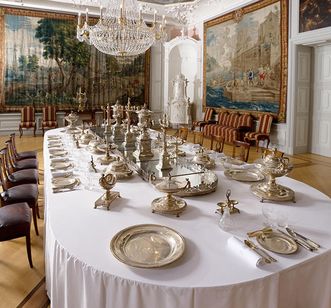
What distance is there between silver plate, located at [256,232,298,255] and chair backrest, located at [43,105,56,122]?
35.5 feet

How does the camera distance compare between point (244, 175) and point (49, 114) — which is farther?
point (49, 114)

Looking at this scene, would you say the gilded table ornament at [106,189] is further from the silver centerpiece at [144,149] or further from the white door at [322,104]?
the white door at [322,104]

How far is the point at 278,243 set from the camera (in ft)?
5.78

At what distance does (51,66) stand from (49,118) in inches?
80.6

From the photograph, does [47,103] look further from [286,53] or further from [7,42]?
[286,53]

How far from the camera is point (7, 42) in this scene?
10.9 metres

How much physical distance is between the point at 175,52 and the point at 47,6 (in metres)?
5.35

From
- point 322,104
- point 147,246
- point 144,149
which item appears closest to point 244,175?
point 144,149

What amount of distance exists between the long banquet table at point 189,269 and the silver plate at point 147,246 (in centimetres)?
4

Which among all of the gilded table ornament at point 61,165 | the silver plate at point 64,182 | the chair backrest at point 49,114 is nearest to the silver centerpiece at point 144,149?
the gilded table ornament at point 61,165

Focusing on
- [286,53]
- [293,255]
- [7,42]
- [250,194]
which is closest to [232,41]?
[286,53]

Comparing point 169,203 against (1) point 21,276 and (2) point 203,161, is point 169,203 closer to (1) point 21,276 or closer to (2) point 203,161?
(2) point 203,161

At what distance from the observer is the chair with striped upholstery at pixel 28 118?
11.0m

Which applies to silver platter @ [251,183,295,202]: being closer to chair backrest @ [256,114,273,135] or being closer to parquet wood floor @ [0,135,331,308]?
parquet wood floor @ [0,135,331,308]
